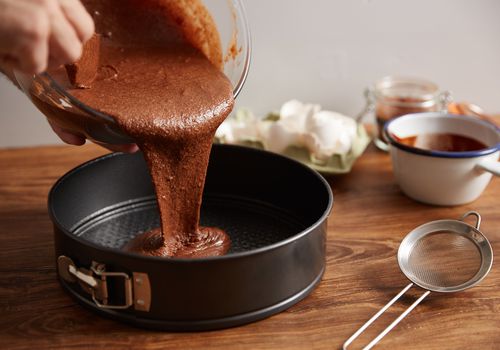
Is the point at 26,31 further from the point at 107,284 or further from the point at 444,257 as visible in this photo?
the point at 444,257

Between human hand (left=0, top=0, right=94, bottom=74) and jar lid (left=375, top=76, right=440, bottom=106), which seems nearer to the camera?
human hand (left=0, top=0, right=94, bottom=74)

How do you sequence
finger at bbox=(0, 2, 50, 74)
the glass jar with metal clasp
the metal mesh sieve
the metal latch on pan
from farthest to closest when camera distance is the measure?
the glass jar with metal clasp < the metal mesh sieve < the metal latch on pan < finger at bbox=(0, 2, 50, 74)

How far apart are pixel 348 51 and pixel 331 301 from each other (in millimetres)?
762

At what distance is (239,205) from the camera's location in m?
1.36

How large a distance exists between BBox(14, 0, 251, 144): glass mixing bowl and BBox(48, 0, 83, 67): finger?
0.09 meters

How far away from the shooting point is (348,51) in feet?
5.47

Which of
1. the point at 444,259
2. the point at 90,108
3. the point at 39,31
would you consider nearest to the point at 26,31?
the point at 39,31

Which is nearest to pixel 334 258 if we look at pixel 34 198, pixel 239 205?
pixel 239 205

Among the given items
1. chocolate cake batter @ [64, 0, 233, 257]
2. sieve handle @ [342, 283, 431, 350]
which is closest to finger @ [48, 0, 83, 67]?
chocolate cake batter @ [64, 0, 233, 257]

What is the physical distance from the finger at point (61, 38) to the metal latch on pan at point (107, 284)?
0.28 meters

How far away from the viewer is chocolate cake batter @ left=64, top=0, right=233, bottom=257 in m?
1.01

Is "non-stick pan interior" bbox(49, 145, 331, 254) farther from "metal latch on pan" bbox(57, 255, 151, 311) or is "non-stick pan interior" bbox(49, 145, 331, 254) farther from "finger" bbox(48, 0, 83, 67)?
"finger" bbox(48, 0, 83, 67)

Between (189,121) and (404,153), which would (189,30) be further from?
(404,153)

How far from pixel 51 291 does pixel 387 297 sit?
0.49m
